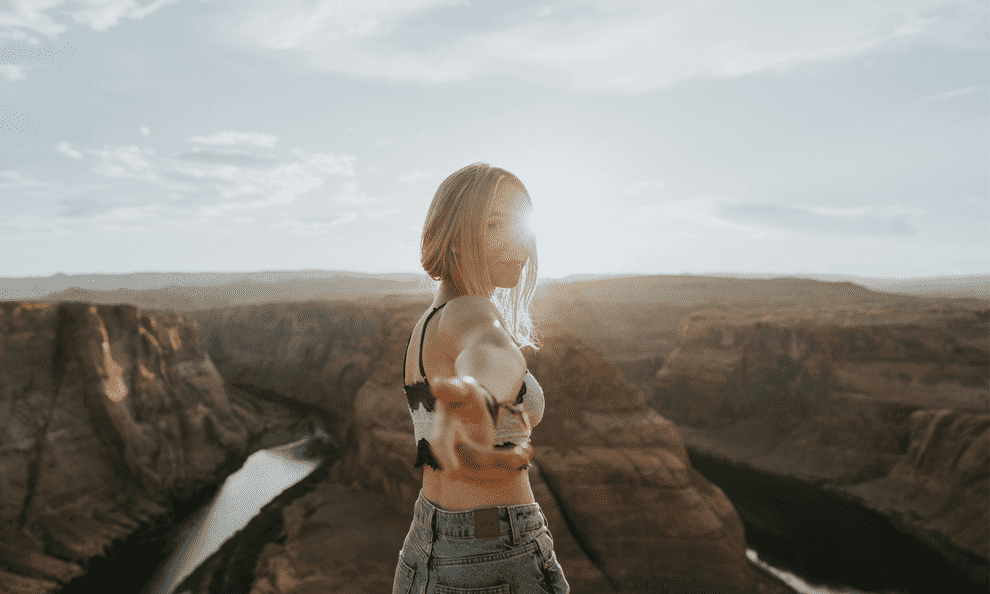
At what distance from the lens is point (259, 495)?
20734 mm

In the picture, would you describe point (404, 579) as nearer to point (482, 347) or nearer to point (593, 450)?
point (482, 347)

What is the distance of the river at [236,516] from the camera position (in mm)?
15352

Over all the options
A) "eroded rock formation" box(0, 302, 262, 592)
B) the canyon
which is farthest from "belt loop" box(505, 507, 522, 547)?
"eroded rock formation" box(0, 302, 262, 592)

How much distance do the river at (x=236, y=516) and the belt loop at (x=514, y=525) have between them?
53.5 ft

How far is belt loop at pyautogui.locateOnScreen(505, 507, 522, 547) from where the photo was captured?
1689 millimetres

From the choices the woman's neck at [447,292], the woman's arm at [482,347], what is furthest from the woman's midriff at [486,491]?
the woman's neck at [447,292]

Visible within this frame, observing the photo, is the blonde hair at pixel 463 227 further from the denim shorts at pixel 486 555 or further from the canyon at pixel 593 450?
the canyon at pixel 593 450

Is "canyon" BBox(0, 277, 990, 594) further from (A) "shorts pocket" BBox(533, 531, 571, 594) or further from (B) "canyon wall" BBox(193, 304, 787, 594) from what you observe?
(A) "shorts pocket" BBox(533, 531, 571, 594)

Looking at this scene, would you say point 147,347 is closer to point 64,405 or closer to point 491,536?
point 64,405

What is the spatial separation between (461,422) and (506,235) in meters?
0.79

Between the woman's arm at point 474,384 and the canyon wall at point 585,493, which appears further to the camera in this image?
the canyon wall at point 585,493

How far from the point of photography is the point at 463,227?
5.70 feet

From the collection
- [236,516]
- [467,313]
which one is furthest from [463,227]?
[236,516]

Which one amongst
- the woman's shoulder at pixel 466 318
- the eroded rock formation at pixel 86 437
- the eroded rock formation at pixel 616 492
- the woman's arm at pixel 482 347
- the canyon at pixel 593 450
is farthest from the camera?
the eroded rock formation at pixel 86 437
